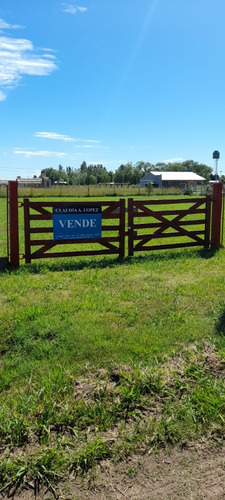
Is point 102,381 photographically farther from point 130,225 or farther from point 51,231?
point 130,225

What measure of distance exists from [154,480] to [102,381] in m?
1.20

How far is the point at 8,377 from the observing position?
389cm

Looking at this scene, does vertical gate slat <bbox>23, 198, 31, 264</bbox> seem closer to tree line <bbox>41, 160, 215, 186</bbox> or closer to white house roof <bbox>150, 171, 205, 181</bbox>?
white house roof <bbox>150, 171, 205, 181</bbox>

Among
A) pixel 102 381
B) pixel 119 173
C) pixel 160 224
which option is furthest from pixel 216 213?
pixel 119 173

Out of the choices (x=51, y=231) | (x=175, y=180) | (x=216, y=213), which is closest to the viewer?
(x=51, y=231)

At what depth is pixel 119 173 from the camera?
128m

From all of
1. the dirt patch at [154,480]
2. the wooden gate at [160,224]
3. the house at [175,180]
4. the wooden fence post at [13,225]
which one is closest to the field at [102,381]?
the dirt patch at [154,480]

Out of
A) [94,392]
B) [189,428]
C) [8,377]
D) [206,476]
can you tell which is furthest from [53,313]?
[206,476]

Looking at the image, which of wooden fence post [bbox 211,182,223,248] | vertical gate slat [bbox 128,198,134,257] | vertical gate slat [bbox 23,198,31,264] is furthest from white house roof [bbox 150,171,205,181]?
vertical gate slat [bbox 23,198,31,264]

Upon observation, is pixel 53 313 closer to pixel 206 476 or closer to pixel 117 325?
pixel 117 325

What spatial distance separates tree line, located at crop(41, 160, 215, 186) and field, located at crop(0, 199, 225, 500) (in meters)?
116

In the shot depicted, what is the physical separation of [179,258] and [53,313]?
14.8 feet

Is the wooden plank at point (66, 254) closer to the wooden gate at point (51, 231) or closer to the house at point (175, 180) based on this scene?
the wooden gate at point (51, 231)

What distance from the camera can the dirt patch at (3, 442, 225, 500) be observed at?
2.55 meters
